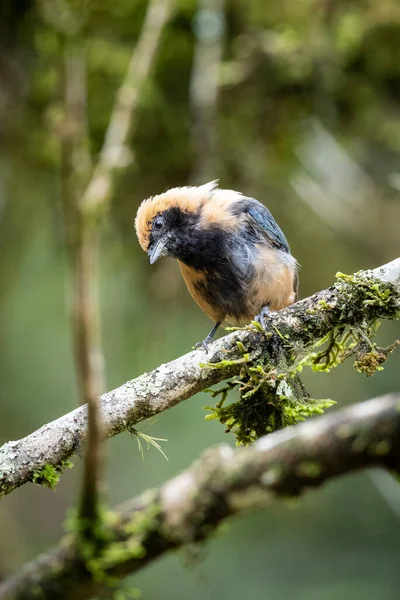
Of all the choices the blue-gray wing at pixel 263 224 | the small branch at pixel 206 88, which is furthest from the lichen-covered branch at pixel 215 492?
the small branch at pixel 206 88

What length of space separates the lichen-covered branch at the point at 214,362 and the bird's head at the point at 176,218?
5.09 ft

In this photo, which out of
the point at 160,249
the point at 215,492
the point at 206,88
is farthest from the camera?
the point at 206,88

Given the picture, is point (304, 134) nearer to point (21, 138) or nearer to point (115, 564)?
point (21, 138)

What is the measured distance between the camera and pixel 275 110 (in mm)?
7219

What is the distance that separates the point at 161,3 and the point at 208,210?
195 centimetres

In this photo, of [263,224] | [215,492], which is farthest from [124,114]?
[215,492]

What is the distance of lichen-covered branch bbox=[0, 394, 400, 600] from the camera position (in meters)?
1.69

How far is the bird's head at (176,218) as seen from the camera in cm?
540

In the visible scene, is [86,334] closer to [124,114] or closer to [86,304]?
[86,304]

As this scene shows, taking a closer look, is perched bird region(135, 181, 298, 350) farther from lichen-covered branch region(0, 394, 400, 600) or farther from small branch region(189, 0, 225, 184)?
lichen-covered branch region(0, 394, 400, 600)

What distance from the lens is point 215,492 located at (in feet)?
6.12

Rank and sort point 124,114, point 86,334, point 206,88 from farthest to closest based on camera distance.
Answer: point 206,88 → point 124,114 → point 86,334

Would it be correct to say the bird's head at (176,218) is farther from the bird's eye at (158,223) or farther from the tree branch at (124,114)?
the tree branch at (124,114)

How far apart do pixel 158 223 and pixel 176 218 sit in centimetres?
14
